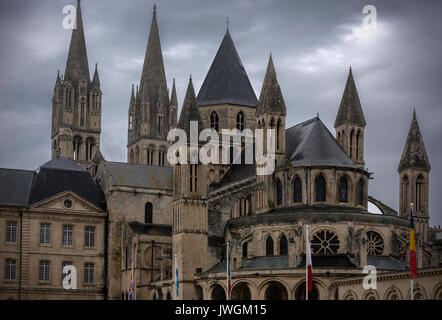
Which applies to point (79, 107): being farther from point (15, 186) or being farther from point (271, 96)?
point (271, 96)

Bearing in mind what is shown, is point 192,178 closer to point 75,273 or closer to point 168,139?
point 75,273

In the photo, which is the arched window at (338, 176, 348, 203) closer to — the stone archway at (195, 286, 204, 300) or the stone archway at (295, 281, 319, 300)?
the stone archway at (295, 281, 319, 300)

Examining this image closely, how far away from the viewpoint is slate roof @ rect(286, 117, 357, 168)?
264ft

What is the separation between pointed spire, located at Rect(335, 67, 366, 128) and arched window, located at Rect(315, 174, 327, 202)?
753cm

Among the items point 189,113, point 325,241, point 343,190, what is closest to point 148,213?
point 189,113

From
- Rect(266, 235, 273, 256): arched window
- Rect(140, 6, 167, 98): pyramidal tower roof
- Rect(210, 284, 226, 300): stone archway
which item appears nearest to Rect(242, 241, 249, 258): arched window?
Rect(266, 235, 273, 256): arched window

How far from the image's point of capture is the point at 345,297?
68375mm

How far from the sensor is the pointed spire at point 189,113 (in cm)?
8150

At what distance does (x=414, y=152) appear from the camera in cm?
8488

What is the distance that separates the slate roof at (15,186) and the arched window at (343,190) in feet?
94.0

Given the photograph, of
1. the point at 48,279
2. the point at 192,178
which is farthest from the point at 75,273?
the point at 192,178

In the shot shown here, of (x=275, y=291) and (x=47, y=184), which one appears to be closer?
(x=275, y=291)

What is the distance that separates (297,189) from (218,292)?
11.6 metres

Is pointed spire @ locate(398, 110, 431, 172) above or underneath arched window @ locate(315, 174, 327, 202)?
above
